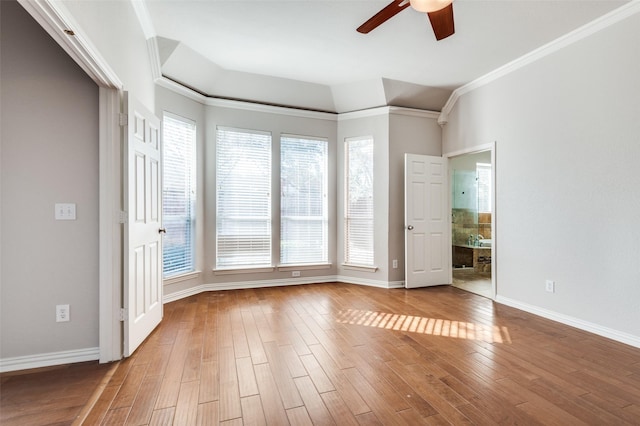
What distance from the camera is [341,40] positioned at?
3287 millimetres

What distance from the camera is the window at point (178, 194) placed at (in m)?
3.82

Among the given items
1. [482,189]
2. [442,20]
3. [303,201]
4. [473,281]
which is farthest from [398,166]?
[482,189]

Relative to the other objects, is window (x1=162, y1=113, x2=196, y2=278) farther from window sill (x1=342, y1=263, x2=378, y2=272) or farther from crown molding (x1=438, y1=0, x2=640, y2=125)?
crown molding (x1=438, y1=0, x2=640, y2=125)

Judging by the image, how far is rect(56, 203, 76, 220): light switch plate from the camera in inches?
87.7

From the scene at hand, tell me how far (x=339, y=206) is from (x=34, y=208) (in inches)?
145

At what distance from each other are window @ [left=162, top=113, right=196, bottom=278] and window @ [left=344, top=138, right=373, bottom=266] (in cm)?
234

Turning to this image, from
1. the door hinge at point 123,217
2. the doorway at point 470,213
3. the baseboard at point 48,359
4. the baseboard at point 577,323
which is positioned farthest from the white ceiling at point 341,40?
the baseboard at point 48,359

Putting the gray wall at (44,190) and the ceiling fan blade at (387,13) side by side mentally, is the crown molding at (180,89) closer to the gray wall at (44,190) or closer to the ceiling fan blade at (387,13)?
the gray wall at (44,190)

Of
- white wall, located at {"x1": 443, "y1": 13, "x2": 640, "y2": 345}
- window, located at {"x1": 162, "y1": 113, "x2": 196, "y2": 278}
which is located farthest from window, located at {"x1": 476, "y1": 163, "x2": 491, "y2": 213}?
window, located at {"x1": 162, "y1": 113, "x2": 196, "y2": 278}

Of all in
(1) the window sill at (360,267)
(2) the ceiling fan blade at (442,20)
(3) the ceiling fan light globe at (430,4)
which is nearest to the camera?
(3) the ceiling fan light globe at (430,4)

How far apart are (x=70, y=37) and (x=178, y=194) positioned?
8.03ft

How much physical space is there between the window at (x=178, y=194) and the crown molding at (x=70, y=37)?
5.33 ft

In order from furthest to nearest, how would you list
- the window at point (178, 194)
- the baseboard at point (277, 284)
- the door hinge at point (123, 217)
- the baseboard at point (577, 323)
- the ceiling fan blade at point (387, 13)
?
the baseboard at point (277, 284), the window at point (178, 194), the baseboard at point (577, 323), the door hinge at point (123, 217), the ceiling fan blade at point (387, 13)

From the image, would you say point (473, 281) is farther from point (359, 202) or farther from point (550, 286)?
point (359, 202)
